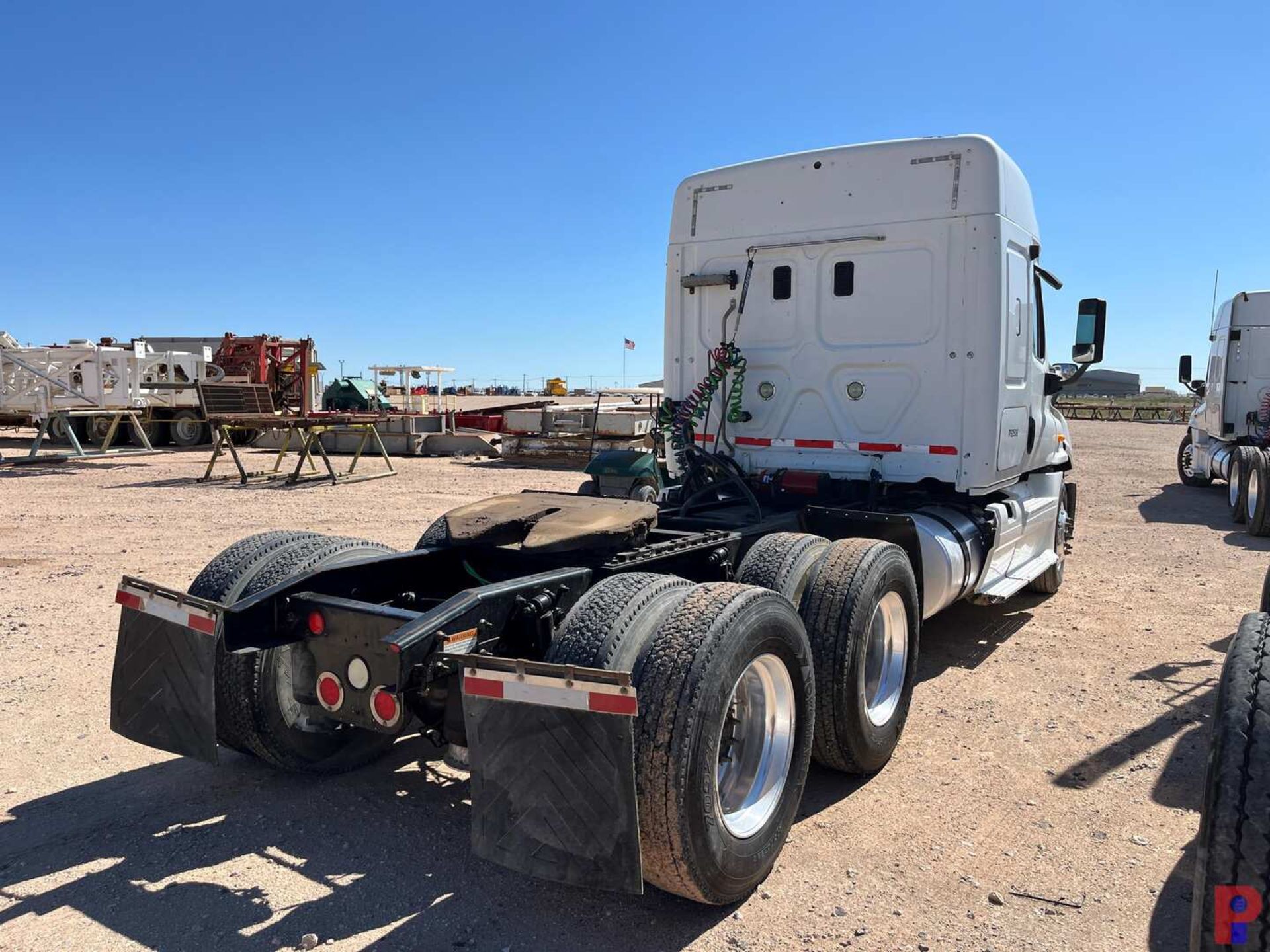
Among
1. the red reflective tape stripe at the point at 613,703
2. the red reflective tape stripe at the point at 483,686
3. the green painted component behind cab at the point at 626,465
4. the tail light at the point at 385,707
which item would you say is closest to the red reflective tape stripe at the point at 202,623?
the tail light at the point at 385,707

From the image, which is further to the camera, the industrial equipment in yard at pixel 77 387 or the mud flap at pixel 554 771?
the industrial equipment in yard at pixel 77 387

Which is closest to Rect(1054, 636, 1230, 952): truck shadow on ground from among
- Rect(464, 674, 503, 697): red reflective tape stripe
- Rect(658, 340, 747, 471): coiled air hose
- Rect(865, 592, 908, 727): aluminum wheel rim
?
Rect(865, 592, 908, 727): aluminum wheel rim

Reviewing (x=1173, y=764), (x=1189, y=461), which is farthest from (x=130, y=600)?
(x=1189, y=461)

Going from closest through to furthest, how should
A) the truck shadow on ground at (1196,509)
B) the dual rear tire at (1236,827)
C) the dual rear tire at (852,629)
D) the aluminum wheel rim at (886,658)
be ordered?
the dual rear tire at (1236,827), the dual rear tire at (852,629), the aluminum wheel rim at (886,658), the truck shadow on ground at (1196,509)

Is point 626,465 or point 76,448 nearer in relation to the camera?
point 626,465

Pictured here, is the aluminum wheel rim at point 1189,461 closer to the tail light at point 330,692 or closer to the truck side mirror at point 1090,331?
the truck side mirror at point 1090,331

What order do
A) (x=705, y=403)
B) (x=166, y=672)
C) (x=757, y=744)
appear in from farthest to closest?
(x=705, y=403), (x=166, y=672), (x=757, y=744)

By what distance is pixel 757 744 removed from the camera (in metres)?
3.40

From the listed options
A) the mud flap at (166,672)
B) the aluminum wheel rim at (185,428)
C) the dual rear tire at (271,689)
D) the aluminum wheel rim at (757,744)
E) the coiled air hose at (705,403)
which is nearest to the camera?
the aluminum wheel rim at (757,744)

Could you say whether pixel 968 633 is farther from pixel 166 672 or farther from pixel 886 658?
pixel 166 672

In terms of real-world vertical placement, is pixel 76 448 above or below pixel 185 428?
below

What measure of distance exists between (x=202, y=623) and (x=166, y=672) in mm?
329

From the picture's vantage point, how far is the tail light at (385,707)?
3152mm

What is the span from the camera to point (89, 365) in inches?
819
